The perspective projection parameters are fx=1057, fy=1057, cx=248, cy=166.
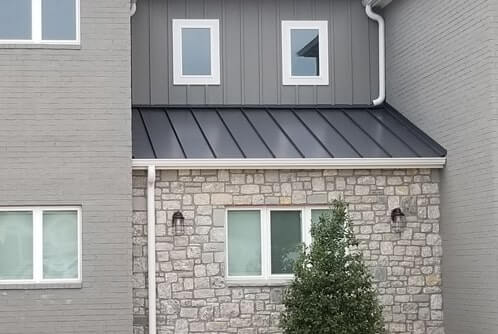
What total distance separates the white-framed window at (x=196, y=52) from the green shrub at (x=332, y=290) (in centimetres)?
438

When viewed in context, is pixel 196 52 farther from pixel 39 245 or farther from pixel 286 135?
Result: pixel 39 245

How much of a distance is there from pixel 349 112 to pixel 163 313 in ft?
15.4

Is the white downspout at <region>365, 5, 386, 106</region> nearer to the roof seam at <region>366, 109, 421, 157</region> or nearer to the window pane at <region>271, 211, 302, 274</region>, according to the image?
the roof seam at <region>366, 109, 421, 157</region>

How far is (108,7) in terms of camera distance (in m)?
14.1

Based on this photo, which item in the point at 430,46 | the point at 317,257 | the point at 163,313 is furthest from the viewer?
the point at 430,46

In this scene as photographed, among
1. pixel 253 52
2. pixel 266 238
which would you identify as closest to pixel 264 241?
pixel 266 238

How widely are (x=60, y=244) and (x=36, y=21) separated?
297 centimetres

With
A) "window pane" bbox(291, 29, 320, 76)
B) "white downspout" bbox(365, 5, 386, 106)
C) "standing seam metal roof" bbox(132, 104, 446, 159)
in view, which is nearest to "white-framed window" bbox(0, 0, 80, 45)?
"standing seam metal roof" bbox(132, 104, 446, 159)

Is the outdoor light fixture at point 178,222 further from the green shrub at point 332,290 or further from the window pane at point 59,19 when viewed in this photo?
the window pane at point 59,19

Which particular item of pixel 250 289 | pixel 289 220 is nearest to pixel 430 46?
pixel 289 220

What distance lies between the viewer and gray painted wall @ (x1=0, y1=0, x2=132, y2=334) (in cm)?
1378

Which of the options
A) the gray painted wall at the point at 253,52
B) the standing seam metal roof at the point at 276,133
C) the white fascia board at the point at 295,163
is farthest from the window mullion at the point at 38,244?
the gray painted wall at the point at 253,52

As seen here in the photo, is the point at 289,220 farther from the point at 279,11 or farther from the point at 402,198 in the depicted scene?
the point at 279,11

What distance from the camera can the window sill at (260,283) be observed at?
580 inches
